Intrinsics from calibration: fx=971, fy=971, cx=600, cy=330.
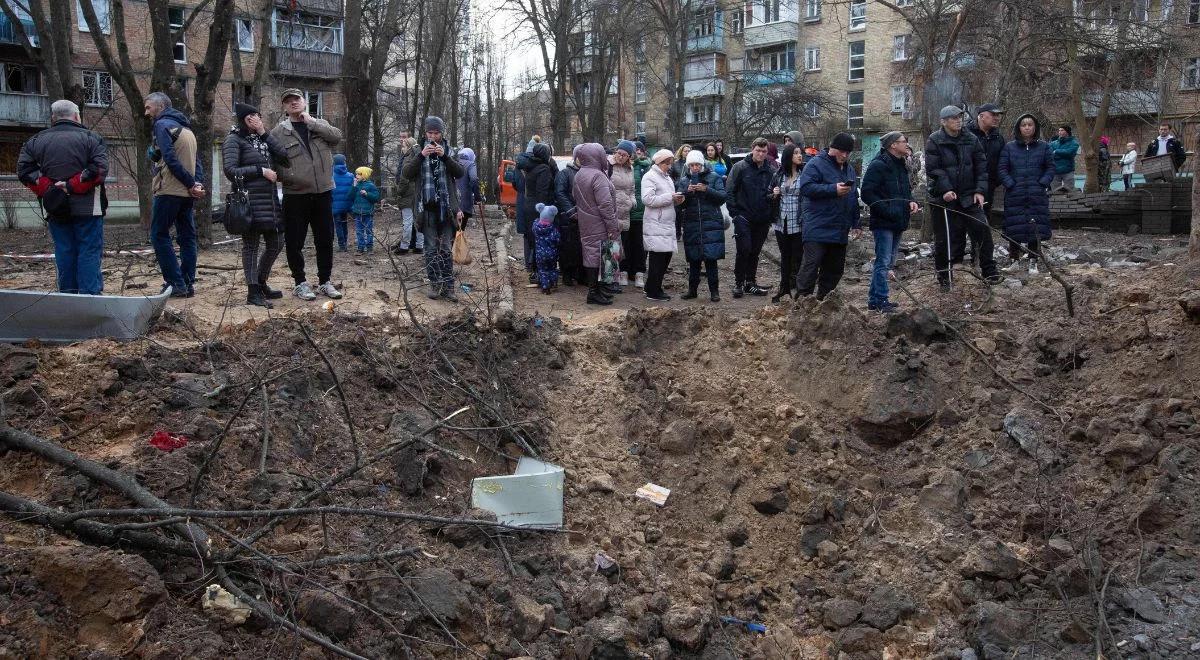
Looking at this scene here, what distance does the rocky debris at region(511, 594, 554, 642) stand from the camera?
14.5 ft

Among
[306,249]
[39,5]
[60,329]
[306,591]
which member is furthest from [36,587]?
[39,5]

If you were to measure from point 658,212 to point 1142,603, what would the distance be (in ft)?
19.1

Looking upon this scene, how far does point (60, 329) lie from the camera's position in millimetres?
5902

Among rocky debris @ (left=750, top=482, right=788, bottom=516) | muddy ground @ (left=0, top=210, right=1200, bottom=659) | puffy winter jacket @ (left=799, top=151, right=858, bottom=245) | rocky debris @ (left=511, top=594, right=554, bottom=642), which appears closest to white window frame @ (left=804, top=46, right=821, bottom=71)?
puffy winter jacket @ (left=799, top=151, right=858, bottom=245)

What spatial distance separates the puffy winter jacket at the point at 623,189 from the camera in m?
9.80

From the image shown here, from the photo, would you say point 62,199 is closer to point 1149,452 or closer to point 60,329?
point 60,329

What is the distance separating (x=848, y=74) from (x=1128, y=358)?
135ft

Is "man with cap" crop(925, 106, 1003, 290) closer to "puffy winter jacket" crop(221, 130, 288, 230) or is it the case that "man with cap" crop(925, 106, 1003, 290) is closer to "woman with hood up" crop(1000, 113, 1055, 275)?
"woman with hood up" crop(1000, 113, 1055, 275)

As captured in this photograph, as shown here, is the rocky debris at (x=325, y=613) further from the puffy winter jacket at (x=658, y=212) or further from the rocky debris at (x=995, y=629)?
the puffy winter jacket at (x=658, y=212)

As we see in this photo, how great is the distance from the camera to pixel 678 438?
6500mm

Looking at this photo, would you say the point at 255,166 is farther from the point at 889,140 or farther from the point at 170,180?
the point at 889,140

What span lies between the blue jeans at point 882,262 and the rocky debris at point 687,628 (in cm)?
408

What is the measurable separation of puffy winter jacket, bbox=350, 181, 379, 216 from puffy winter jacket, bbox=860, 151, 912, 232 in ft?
22.1

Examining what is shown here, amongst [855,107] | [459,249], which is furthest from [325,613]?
[855,107]
